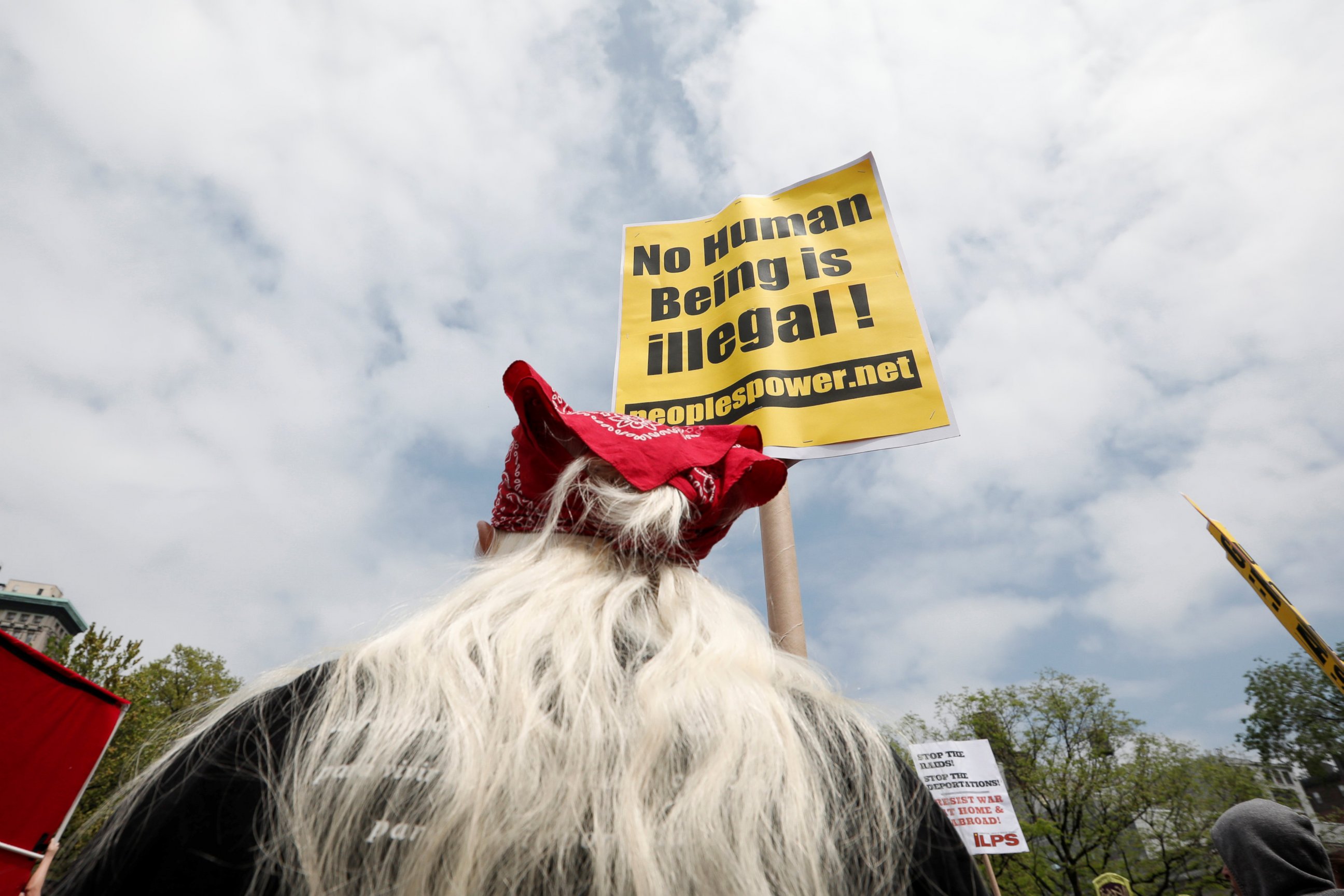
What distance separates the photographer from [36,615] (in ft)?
130

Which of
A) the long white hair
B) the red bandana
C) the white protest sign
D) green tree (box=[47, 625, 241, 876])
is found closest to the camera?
the long white hair

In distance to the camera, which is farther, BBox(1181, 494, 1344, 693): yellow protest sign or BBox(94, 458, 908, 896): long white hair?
BBox(1181, 494, 1344, 693): yellow protest sign

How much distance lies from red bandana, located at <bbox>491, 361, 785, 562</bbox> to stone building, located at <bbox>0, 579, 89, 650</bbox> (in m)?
48.5

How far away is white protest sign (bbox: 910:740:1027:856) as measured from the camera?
5598 millimetres

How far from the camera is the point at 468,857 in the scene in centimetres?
80

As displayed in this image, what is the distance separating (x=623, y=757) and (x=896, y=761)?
406 mm

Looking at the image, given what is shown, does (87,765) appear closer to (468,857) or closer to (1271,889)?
(468,857)

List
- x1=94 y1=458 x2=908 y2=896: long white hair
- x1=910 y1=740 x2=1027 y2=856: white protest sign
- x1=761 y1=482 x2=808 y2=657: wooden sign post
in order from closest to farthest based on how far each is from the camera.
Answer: x1=94 y1=458 x2=908 y2=896: long white hair < x1=761 y1=482 x2=808 y2=657: wooden sign post < x1=910 y1=740 x2=1027 y2=856: white protest sign

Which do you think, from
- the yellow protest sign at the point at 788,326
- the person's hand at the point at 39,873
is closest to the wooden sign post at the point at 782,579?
the yellow protest sign at the point at 788,326

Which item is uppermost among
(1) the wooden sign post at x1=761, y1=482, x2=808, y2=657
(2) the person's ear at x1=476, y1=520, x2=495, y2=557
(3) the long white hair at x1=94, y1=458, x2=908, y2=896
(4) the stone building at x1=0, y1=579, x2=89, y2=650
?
(4) the stone building at x1=0, y1=579, x2=89, y2=650

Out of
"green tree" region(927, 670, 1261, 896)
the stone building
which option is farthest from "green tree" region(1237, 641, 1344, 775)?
the stone building

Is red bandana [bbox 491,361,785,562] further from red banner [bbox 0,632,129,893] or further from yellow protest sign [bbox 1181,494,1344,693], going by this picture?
yellow protest sign [bbox 1181,494,1344,693]

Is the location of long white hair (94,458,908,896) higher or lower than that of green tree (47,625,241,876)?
lower

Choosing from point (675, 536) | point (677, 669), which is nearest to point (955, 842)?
point (677, 669)
